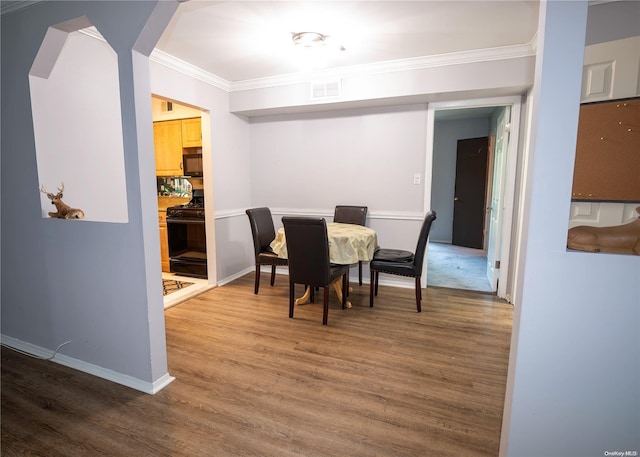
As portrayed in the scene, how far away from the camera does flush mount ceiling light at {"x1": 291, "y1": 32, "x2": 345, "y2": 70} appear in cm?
255

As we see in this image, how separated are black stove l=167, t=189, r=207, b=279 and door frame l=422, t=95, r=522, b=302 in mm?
2919

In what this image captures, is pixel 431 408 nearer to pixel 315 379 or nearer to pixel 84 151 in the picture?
pixel 315 379

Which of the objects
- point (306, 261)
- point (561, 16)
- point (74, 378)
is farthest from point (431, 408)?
point (74, 378)

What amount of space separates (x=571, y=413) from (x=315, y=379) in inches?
53.0

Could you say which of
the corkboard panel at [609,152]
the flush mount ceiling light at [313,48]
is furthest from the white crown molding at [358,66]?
the corkboard panel at [609,152]

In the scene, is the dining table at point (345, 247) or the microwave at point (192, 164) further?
the microwave at point (192, 164)

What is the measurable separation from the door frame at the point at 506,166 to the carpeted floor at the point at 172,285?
3.11m

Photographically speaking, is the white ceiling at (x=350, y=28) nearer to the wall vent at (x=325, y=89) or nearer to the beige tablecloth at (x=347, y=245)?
the wall vent at (x=325, y=89)

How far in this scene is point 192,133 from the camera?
13.9 ft

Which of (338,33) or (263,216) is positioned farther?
(263,216)

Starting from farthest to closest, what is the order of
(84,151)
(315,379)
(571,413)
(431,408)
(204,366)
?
(84,151) → (204,366) → (315,379) → (431,408) → (571,413)

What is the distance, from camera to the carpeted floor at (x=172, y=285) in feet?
12.4

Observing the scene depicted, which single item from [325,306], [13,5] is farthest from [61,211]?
[325,306]

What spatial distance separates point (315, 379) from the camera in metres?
2.04
